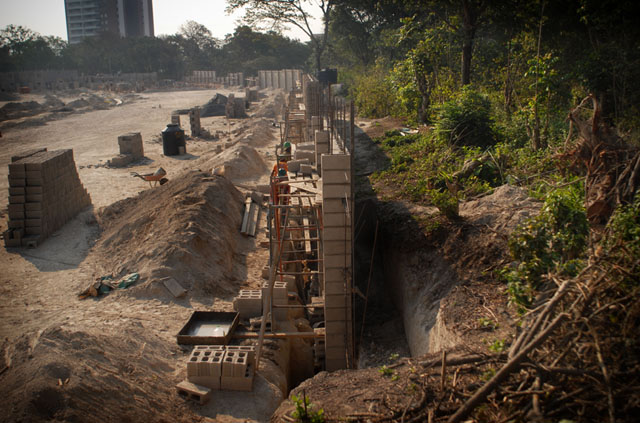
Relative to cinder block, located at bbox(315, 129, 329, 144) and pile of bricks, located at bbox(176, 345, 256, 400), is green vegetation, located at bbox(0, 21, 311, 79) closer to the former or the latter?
cinder block, located at bbox(315, 129, 329, 144)

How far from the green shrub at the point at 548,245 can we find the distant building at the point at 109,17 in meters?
103

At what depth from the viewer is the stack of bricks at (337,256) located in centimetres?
729

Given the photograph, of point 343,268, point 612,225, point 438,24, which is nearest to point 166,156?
point 438,24

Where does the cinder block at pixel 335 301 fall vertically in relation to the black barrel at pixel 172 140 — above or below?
below

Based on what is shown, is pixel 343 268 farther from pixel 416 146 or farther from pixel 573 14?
pixel 573 14

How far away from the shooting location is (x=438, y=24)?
17781mm

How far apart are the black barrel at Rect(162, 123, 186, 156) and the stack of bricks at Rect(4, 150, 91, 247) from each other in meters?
8.95

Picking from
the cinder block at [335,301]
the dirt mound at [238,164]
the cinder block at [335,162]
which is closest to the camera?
the cinder block at [335,162]

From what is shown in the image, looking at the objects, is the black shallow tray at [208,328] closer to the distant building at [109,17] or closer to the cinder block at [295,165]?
the cinder block at [295,165]

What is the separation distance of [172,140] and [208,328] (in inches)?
616


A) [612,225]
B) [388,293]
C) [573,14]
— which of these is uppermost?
[573,14]

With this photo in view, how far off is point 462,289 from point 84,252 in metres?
8.52

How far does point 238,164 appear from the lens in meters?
17.0

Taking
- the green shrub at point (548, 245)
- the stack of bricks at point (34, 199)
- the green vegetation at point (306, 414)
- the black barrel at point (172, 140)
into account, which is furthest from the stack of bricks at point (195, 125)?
the green vegetation at point (306, 414)
